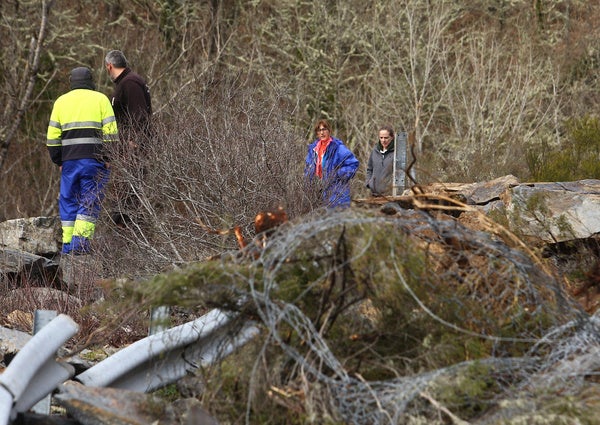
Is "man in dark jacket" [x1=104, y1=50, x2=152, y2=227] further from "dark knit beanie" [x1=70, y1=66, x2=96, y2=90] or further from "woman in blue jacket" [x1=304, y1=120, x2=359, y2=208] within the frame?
"woman in blue jacket" [x1=304, y1=120, x2=359, y2=208]

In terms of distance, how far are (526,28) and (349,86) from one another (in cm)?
442

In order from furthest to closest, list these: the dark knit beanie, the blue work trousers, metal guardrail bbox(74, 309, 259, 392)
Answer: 1. the dark knit beanie
2. the blue work trousers
3. metal guardrail bbox(74, 309, 259, 392)

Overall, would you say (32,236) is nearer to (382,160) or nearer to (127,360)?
(382,160)

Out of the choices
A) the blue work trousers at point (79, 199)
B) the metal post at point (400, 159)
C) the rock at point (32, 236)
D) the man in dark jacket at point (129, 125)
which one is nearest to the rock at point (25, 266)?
the blue work trousers at point (79, 199)

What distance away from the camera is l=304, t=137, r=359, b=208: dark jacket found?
958 centimetres

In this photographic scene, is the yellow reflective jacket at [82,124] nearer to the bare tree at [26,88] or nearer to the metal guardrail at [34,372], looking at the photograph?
the bare tree at [26,88]

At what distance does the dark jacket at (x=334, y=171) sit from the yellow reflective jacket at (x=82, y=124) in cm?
205

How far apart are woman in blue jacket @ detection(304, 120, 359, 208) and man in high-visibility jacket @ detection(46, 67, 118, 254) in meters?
2.03

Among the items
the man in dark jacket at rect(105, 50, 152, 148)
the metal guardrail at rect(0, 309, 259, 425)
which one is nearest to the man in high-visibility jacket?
the man in dark jacket at rect(105, 50, 152, 148)

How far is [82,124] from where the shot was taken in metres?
10.8

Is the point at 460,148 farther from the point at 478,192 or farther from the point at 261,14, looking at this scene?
the point at 478,192

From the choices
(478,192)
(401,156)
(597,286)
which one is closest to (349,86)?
(401,156)

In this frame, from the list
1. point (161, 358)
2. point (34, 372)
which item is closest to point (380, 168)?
point (161, 358)

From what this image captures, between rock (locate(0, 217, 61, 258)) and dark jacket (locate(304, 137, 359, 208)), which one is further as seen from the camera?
rock (locate(0, 217, 61, 258))
